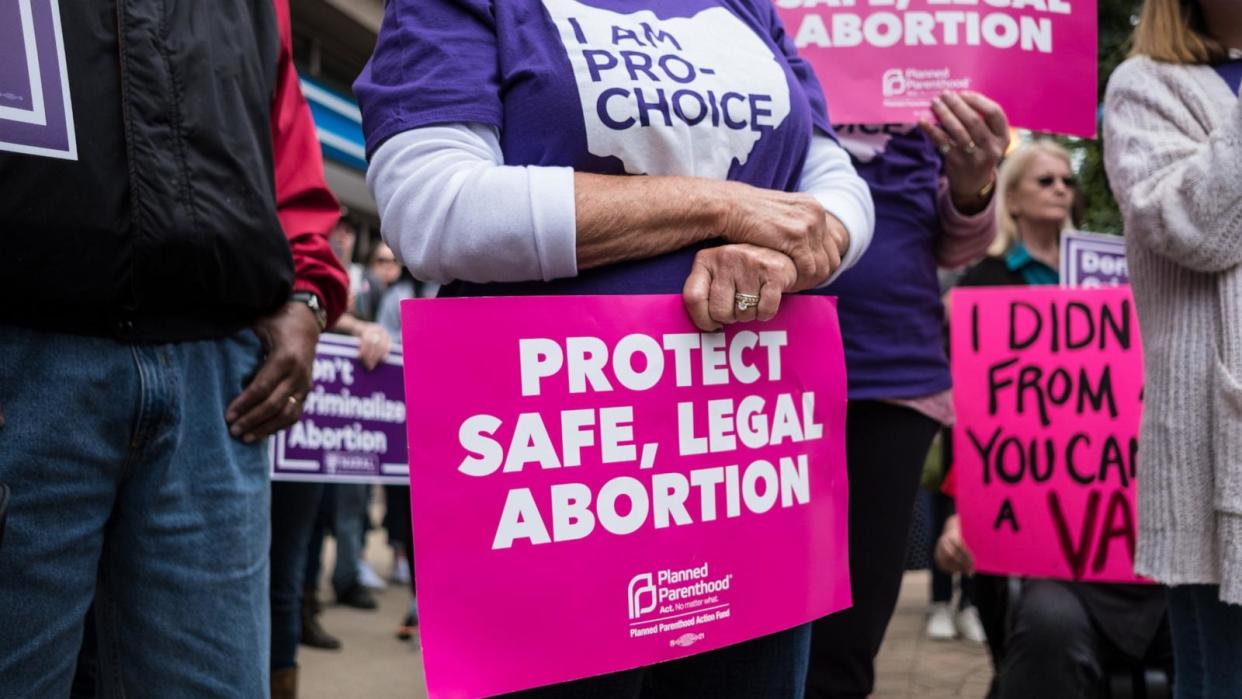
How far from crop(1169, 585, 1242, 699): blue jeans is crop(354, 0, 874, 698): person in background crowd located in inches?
39.5

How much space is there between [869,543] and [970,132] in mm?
785

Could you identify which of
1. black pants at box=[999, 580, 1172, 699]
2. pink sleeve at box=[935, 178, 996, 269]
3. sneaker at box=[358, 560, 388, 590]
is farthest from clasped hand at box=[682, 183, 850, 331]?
sneaker at box=[358, 560, 388, 590]

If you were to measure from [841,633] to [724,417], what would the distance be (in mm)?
868

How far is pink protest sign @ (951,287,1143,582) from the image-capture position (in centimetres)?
262

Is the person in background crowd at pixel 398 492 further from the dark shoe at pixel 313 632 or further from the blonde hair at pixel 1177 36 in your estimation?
the blonde hair at pixel 1177 36

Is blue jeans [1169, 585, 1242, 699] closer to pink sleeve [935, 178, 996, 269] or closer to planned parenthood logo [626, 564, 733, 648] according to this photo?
pink sleeve [935, 178, 996, 269]

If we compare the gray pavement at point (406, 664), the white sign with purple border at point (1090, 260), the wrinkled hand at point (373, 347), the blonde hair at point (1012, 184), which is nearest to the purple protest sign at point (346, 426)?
the wrinkled hand at point (373, 347)

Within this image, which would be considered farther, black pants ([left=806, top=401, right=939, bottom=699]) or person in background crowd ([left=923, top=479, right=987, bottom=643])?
person in background crowd ([left=923, top=479, right=987, bottom=643])

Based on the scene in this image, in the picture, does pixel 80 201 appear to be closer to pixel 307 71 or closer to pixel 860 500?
pixel 860 500

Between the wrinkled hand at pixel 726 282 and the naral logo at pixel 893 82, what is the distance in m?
0.91

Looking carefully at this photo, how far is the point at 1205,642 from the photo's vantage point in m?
1.89

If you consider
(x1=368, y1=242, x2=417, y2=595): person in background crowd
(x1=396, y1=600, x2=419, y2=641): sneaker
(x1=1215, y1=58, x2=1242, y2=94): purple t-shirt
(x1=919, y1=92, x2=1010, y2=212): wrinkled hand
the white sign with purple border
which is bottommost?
(x1=396, y1=600, x2=419, y2=641): sneaker

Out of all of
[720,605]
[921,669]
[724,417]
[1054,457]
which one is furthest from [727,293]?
[921,669]

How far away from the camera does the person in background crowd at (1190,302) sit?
5.83 ft
